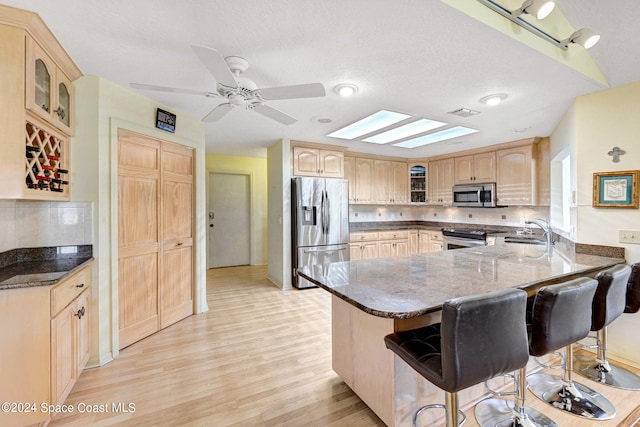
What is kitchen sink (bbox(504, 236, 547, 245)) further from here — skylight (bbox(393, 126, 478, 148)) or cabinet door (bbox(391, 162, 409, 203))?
cabinet door (bbox(391, 162, 409, 203))

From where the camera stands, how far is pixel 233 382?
6.70ft

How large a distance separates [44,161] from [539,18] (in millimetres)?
3205

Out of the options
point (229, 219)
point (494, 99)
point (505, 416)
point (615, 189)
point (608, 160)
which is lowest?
point (505, 416)

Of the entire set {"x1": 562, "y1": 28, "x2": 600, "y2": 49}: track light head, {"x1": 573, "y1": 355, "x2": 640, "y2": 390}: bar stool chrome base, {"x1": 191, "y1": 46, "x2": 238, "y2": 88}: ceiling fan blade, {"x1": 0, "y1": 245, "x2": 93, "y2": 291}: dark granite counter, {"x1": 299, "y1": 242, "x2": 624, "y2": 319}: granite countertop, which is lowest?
{"x1": 573, "y1": 355, "x2": 640, "y2": 390}: bar stool chrome base

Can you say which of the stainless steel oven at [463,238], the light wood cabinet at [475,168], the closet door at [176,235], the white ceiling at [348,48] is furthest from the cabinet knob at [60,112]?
the light wood cabinet at [475,168]

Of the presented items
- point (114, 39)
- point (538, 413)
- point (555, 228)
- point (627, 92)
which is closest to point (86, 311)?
point (114, 39)

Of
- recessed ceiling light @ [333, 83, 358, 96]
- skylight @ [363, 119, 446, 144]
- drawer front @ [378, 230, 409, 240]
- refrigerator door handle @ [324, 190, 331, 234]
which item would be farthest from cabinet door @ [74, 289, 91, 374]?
drawer front @ [378, 230, 409, 240]

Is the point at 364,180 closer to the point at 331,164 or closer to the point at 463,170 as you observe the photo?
the point at 331,164

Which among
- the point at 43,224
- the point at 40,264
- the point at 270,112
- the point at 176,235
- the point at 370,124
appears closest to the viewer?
the point at 40,264

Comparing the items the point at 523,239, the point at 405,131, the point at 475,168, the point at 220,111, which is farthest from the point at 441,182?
the point at 220,111

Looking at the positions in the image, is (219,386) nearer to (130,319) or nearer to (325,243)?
(130,319)

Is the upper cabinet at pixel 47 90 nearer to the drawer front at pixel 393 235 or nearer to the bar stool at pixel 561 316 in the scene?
the bar stool at pixel 561 316

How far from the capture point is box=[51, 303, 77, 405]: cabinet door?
1.59 m

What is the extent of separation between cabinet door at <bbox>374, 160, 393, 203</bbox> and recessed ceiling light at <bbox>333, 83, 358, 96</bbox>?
3.11 m
